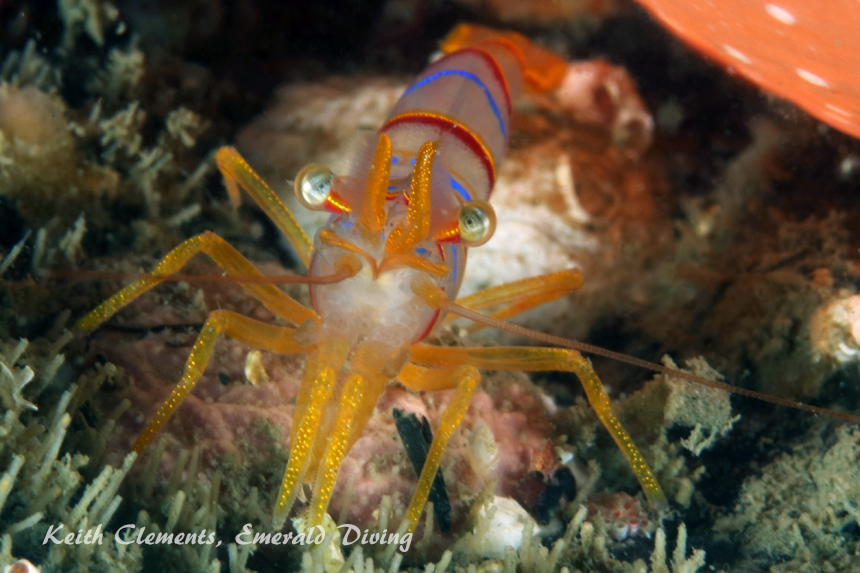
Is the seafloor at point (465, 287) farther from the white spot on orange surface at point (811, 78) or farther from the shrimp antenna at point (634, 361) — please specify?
the white spot on orange surface at point (811, 78)

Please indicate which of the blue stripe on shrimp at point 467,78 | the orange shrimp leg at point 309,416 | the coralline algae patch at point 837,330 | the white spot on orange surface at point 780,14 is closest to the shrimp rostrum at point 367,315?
the orange shrimp leg at point 309,416

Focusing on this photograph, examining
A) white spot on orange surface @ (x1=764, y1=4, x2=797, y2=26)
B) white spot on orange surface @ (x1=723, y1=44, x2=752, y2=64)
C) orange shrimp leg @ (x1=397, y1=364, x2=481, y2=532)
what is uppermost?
white spot on orange surface @ (x1=764, y1=4, x2=797, y2=26)

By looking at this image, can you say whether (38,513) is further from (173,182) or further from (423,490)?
(173,182)

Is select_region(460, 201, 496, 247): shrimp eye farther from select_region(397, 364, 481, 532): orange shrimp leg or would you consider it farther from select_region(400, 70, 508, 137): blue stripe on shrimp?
select_region(400, 70, 508, 137): blue stripe on shrimp

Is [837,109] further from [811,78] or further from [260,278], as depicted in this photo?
[260,278]

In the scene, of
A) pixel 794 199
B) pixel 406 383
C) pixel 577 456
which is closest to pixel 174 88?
pixel 406 383

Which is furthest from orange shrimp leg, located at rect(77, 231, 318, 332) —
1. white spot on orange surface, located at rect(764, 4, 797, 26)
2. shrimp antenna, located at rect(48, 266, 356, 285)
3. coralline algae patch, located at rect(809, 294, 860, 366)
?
coralline algae patch, located at rect(809, 294, 860, 366)
